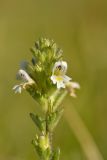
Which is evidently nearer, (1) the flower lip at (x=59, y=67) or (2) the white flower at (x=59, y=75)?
(2) the white flower at (x=59, y=75)

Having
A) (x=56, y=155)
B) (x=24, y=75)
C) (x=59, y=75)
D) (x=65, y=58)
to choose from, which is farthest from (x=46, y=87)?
(x=65, y=58)

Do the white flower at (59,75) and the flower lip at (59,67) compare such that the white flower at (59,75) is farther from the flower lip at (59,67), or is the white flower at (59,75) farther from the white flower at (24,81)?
the white flower at (24,81)

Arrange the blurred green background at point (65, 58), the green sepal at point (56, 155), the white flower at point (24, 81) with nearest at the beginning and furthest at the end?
the green sepal at point (56, 155) → the white flower at point (24, 81) → the blurred green background at point (65, 58)

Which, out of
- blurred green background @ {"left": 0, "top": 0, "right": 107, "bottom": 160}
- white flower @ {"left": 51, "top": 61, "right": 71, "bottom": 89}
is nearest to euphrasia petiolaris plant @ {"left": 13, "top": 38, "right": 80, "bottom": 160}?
white flower @ {"left": 51, "top": 61, "right": 71, "bottom": 89}

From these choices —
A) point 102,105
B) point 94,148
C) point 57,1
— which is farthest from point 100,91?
point 57,1

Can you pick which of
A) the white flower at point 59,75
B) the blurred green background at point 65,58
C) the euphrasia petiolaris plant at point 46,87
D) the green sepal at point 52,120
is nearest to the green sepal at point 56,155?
the euphrasia petiolaris plant at point 46,87

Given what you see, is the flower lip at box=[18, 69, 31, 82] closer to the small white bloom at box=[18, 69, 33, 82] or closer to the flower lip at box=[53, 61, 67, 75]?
the small white bloom at box=[18, 69, 33, 82]

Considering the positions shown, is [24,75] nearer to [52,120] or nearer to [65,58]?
[52,120]
